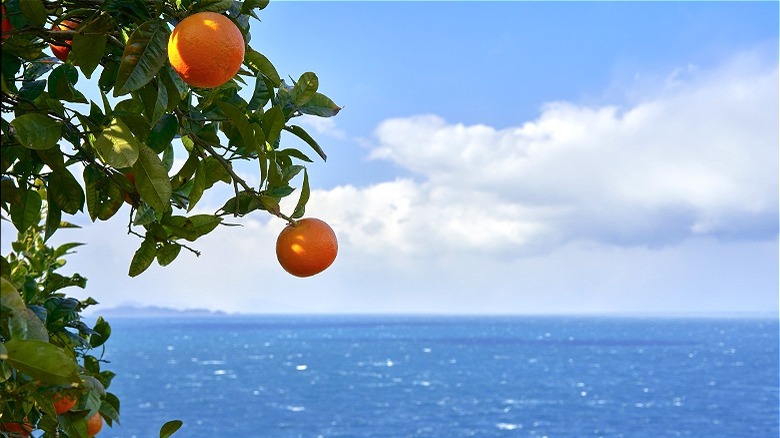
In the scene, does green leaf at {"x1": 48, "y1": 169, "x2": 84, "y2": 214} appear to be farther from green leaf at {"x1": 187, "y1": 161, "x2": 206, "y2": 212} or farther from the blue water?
the blue water

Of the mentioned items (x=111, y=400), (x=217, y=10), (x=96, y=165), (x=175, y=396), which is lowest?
(x=175, y=396)

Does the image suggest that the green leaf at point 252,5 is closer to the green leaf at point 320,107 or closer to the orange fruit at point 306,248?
the green leaf at point 320,107

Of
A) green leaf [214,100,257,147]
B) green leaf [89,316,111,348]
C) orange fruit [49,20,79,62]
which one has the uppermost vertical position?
orange fruit [49,20,79,62]

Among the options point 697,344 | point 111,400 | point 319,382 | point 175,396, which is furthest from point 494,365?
point 111,400

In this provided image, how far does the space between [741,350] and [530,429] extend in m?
48.3

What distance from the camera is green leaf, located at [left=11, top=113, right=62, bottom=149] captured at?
982 millimetres

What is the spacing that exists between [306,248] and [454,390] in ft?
154

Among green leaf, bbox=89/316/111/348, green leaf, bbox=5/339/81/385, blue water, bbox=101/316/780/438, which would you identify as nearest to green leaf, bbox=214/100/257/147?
green leaf, bbox=5/339/81/385

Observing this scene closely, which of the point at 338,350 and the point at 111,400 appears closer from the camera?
the point at 111,400

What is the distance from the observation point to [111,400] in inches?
69.4

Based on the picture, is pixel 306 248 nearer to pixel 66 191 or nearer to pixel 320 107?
pixel 320 107

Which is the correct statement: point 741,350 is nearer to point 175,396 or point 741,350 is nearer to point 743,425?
point 743,425

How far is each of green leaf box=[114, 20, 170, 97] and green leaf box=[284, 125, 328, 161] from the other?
0.27 metres

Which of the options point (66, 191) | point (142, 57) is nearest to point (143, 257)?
point (66, 191)
